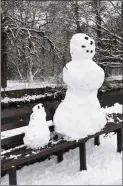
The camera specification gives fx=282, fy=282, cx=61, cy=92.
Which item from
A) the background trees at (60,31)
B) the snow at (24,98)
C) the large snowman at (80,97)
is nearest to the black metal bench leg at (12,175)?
the large snowman at (80,97)

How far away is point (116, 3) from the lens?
17.0 meters

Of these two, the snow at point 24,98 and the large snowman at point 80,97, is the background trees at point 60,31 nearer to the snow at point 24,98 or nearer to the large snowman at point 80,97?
the snow at point 24,98

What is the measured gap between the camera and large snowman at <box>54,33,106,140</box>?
420cm

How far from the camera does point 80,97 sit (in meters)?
4.41

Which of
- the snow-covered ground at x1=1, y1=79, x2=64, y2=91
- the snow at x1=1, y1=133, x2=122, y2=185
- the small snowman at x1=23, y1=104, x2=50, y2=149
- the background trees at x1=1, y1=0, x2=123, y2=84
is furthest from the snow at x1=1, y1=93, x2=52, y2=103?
the small snowman at x1=23, y1=104, x2=50, y2=149

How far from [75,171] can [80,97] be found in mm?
1131

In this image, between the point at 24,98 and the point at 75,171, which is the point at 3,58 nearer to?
the point at 24,98

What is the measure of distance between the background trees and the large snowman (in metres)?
9.96

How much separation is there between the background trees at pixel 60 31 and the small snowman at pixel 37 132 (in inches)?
415

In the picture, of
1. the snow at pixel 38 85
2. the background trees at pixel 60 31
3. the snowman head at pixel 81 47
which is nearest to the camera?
the snowman head at pixel 81 47

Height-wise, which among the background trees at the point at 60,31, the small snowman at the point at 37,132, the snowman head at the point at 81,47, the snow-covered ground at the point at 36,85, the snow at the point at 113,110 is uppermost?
the background trees at the point at 60,31

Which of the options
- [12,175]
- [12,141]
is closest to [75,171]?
[12,141]

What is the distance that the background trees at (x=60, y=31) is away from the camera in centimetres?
1498

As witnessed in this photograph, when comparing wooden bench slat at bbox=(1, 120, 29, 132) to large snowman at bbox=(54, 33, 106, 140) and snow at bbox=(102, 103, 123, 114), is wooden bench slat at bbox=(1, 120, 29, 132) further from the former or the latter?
snow at bbox=(102, 103, 123, 114)
